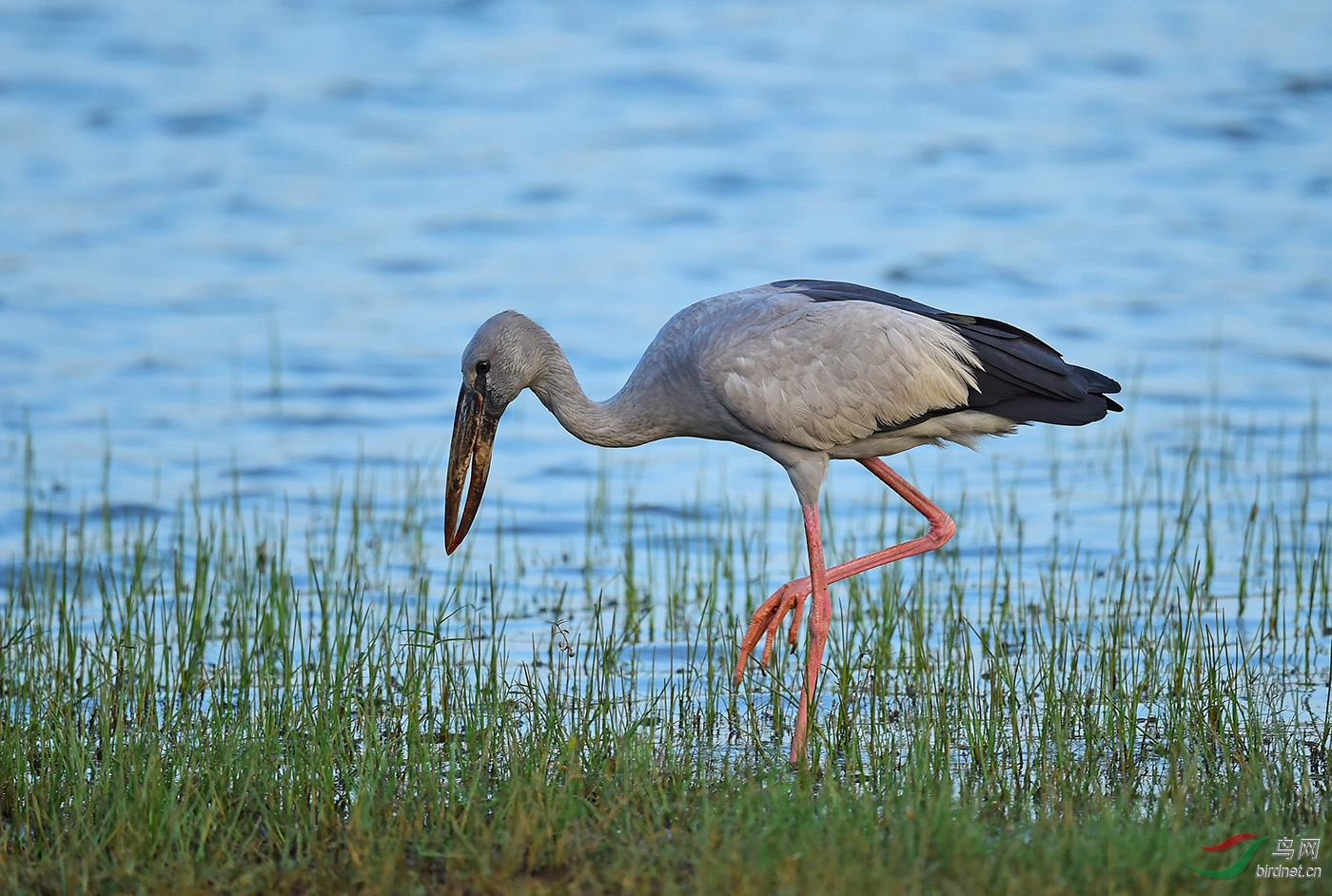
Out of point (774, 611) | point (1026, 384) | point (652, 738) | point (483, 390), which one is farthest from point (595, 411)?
point (652, 738)

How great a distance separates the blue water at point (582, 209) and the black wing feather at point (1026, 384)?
10.5ft

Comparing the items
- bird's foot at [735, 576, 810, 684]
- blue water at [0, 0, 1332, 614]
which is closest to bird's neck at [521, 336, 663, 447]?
bird's foot at [735, 576, 810, 684]

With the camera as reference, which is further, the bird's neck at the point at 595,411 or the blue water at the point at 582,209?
the blue water at the point at 582,209

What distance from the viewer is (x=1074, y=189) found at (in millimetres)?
18703

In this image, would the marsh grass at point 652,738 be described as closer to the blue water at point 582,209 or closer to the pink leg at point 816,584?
the pink leg at point 816,584

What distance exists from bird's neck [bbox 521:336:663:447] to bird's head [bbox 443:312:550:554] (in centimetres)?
9

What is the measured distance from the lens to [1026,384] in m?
6.68

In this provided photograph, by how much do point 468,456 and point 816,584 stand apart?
59.6 inches

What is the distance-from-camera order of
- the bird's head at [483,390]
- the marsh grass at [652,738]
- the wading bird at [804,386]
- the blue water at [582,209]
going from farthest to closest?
the blue water at [582,209] < the bird's head at [483,390] < the wading bird at [804,386] < the marsh grass at [652,738]

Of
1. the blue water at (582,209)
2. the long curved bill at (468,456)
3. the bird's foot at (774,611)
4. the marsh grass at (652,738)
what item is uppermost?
the blue water at (582,209)

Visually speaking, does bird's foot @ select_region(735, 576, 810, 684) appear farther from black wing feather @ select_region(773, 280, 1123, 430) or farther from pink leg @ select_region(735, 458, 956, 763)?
black wing feather @ select_region(773, 280, 1123, 430)

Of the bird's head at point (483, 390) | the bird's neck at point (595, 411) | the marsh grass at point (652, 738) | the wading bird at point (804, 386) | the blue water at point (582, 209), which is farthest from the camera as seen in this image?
the blue water at point (582, 209)

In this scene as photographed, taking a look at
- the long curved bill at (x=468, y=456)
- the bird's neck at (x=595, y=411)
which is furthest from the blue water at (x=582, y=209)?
the bird's neck at (x=595, y=411)

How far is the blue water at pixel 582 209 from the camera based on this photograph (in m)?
12.4
